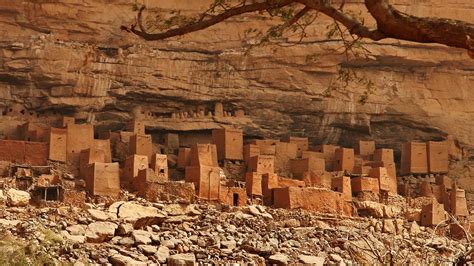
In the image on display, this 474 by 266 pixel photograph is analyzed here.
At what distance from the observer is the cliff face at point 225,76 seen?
28047mm

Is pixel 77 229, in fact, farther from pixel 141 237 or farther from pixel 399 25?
pixel 399 25

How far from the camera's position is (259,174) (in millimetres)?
26484

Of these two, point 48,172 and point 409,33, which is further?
point 48,172

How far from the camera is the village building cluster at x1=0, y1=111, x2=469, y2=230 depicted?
24.6m

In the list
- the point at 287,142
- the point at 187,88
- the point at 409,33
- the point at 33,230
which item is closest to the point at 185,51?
the point at 187,88

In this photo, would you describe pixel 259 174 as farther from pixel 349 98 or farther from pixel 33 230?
pixel 33 230

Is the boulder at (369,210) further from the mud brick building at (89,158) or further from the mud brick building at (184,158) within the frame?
the mud brick building at (89,158)

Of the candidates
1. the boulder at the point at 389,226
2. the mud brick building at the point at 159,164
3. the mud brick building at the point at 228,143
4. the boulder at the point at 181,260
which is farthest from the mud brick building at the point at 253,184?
the boulder at the point at 181,260

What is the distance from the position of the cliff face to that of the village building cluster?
78 centimetres

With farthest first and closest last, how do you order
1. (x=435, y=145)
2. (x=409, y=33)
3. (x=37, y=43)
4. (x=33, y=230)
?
(x=435, y=145)
(x=37, y=43)
(x=33, y=230)
(x=409, y=33)

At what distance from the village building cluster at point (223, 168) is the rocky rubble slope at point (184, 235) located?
0.77 meters

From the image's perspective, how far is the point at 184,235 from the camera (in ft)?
70.5

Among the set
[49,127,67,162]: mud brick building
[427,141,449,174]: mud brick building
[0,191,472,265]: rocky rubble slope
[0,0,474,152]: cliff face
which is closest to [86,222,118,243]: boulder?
[0,191,472,265]: rocky rubble slope

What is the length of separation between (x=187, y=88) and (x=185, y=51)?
2.97ft
